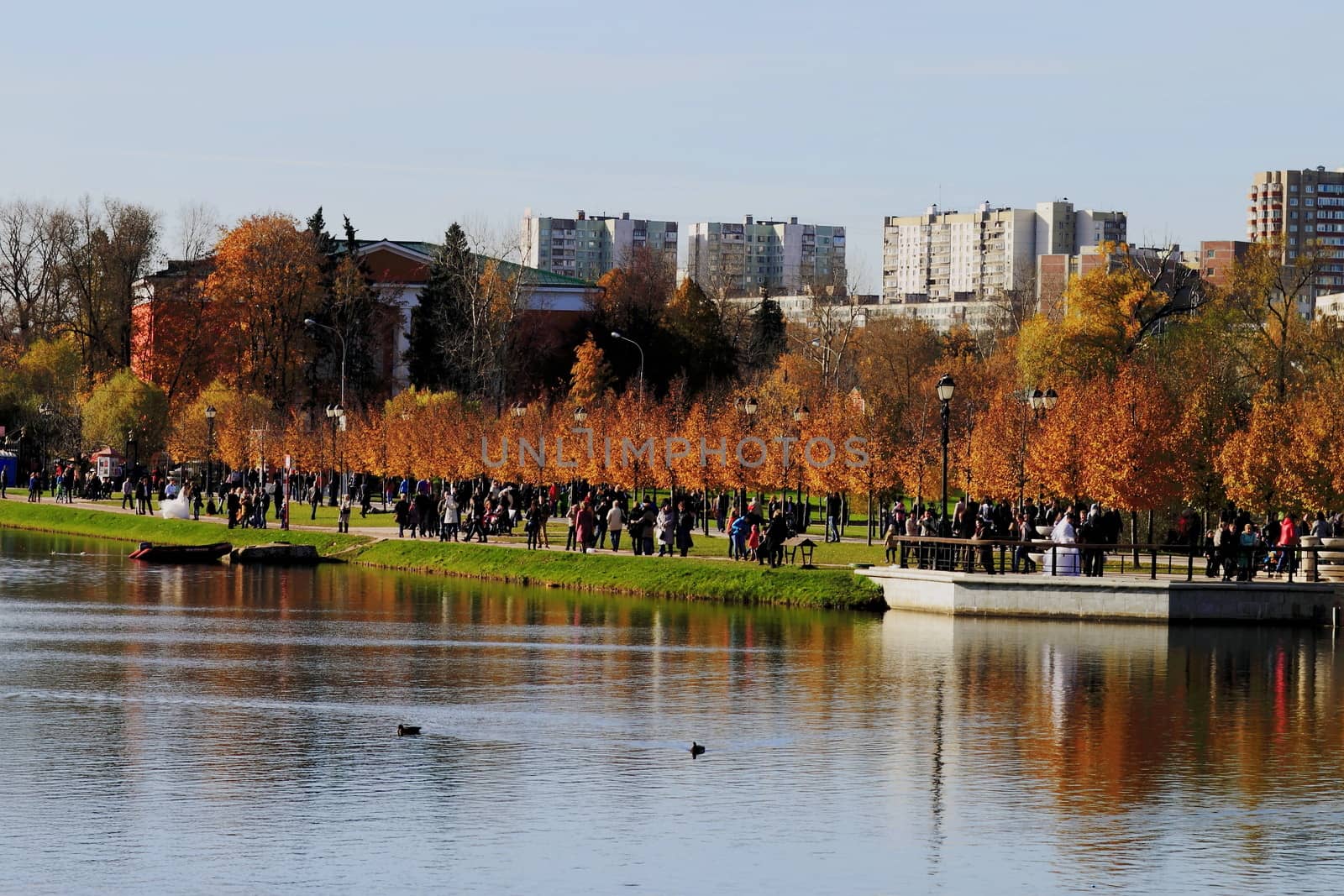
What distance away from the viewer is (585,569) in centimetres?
Answer: 4728

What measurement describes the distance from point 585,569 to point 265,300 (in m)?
45.9

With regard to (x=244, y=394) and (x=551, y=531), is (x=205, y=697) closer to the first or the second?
(x=551, y=531)


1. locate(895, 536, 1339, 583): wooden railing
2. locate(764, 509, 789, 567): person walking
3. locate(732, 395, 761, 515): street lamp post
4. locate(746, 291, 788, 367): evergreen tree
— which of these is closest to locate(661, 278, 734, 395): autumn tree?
locate(746, 291, 788, 367): evergreen tree

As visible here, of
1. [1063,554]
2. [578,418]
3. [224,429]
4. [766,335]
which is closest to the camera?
[1063,554]

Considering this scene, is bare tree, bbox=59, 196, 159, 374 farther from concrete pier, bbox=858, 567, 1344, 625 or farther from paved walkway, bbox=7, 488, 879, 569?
concrete pier, bbox=858, 567, 1344, 625

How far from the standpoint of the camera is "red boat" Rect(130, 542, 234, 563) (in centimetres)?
5700

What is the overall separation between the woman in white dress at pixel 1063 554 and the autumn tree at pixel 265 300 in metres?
53.7

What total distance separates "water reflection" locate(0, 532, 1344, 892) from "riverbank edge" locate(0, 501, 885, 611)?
4.15m

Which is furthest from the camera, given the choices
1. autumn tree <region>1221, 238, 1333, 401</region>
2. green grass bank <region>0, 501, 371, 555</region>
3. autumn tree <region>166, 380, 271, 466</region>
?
autumn tree <region>166, 380, 271, 466</region>

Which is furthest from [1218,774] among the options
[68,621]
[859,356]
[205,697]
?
[859,356]

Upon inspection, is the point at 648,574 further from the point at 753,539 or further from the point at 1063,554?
the point at 1063,554

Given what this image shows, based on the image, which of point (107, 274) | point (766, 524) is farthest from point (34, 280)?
point (766, 524)

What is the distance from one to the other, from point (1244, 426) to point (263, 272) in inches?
1892

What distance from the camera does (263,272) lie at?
88500mm
